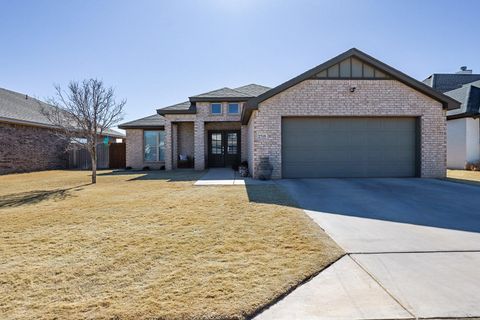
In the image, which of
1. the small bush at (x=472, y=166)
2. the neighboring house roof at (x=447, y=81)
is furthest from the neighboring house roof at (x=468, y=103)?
the neighboring house roof at (x=447, y=81)

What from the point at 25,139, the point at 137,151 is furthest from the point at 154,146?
the point at 25,139

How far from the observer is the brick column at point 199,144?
16.2 metres

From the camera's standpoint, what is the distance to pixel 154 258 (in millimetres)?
3541

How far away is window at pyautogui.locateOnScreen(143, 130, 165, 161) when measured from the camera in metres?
18.4

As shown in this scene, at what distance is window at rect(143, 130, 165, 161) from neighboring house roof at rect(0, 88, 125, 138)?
5991 mm

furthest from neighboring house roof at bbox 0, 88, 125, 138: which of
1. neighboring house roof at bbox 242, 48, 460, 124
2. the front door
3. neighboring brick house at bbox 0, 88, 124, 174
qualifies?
neighboring house roof at bbox 242, 48, 460, 124

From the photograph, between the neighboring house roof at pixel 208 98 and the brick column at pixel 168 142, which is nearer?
the neighboring house roof at pixel 208 98

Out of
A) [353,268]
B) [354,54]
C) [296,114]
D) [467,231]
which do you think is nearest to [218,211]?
[353,268]

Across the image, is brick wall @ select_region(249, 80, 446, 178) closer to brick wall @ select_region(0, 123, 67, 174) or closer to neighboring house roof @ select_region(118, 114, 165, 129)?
neighboring house roof @ select_region(118, 114, 165, 129)

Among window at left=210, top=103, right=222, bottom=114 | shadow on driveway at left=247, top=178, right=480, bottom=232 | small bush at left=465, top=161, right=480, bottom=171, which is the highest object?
window at left=210, top=103, right=222, bottom=114

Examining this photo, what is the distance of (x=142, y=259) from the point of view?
11.5ft

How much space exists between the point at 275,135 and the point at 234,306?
351 inches

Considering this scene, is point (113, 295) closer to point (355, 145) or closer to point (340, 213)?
point (340, 213)

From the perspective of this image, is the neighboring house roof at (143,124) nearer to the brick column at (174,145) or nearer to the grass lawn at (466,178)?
the brick column at (174,145)
